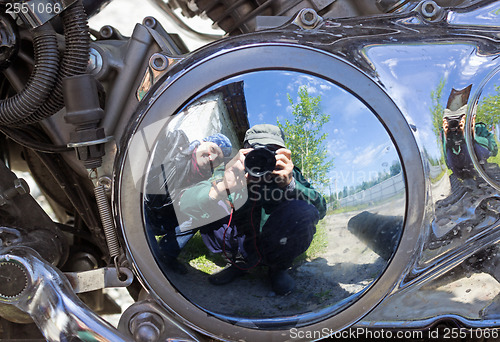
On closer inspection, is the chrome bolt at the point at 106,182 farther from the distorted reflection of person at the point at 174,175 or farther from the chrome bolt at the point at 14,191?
the chrome bolt at the point at 14,191

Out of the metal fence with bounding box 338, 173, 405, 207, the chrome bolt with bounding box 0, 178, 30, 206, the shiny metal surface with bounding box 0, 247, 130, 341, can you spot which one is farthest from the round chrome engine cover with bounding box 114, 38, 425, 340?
the chrome bolt with bounding box 0, 178, 30, 206

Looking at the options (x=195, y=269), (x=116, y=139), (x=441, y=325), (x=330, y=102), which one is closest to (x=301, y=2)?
(x=330, y=102)

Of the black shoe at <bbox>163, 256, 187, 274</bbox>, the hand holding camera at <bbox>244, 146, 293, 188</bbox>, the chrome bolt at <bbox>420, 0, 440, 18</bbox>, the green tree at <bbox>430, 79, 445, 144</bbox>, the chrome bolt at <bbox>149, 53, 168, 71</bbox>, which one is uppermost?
the chrome bolt at <bbox>420, 0, 440, 18</bbox>

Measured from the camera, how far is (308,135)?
817 millimetres

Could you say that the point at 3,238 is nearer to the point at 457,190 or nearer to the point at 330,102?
the point at 330,102

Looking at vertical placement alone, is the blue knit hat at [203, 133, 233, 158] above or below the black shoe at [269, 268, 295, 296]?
above

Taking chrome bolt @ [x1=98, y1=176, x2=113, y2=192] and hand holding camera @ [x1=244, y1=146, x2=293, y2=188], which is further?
chrome bolt @ [x1=98, y1=176, x2=113, y2=192]

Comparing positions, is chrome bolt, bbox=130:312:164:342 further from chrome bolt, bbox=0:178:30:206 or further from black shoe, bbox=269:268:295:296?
chrome bolt, bbox=0:178:30:206

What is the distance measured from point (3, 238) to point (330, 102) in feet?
2.27

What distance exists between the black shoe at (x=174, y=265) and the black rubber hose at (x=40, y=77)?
36cm

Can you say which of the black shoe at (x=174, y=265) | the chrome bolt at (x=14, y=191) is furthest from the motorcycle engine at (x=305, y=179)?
the chrome bolt at (x=14, y=191)

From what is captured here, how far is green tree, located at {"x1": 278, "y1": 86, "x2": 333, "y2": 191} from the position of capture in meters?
0.81

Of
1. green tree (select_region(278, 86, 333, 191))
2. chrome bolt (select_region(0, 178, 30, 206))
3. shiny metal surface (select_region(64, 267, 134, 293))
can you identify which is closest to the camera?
green tree (select_region(278, 86, 333, 191))

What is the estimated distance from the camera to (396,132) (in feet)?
2.74
